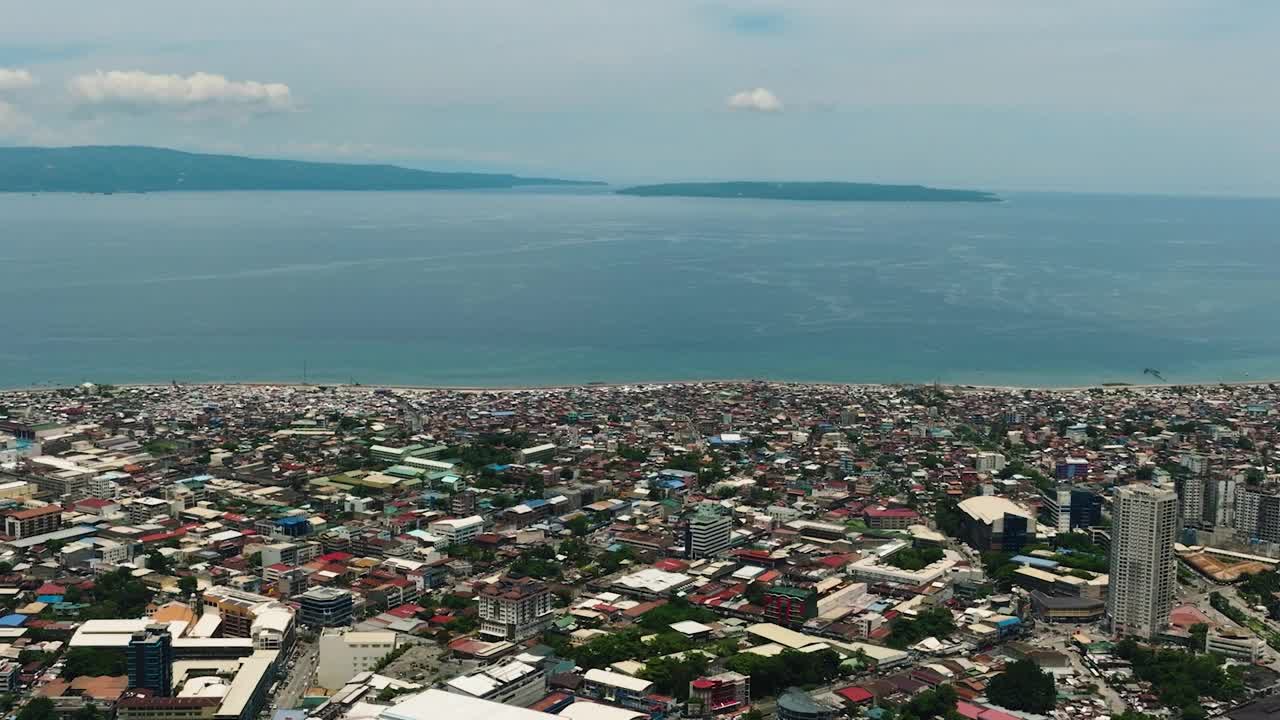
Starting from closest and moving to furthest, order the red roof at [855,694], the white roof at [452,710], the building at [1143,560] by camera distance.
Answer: the white roof at [452,710]
the red roof at [855,694]
the building at [1143,560]

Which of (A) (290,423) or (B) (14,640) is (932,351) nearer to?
(A) (290,423)

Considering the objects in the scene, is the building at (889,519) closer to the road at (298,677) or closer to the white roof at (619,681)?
the white roof at (619,681)

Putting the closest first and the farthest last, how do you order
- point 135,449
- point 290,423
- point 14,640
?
point 14,640, point 135,449, point 290,423

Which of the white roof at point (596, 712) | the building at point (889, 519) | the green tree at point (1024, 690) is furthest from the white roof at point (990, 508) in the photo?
the white roof at point (596, 712)

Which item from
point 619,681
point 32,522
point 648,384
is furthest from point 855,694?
point 648,384

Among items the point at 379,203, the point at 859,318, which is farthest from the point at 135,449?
the point at 379,203

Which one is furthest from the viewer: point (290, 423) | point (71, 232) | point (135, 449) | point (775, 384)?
point (71, 232)
